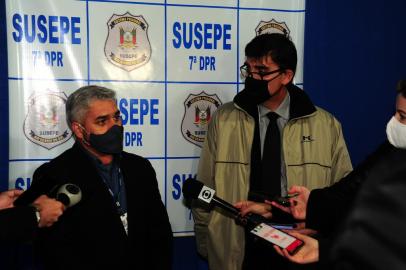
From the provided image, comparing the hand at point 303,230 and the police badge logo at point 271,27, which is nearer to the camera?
the hand at point 303,230

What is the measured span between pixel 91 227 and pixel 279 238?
0.75m

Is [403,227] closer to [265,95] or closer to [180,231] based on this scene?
[265,95]

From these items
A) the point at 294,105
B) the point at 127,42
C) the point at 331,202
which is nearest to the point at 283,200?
the point at 331,202

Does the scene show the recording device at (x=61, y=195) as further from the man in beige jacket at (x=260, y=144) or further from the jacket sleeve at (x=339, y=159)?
the jacket sleeve at (x=339, y=159)

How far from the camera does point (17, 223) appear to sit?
55.4 inches

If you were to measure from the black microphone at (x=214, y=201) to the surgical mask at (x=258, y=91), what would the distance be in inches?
20.3

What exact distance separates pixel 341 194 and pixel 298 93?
54 cm

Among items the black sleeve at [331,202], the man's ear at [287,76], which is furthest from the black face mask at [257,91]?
the black sleeve at [331,202]

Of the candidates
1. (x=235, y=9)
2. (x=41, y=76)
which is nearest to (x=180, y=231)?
(x=41, y=76)

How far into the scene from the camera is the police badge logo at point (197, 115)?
231cm

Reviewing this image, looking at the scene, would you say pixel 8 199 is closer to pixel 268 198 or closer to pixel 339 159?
pixel 268 198

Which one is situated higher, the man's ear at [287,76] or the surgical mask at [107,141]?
the man's ear at [287,76]

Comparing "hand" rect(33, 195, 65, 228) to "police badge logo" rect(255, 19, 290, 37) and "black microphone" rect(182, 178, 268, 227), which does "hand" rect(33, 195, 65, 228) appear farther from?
"police badge logo" rect(255, 19, 290, 37)

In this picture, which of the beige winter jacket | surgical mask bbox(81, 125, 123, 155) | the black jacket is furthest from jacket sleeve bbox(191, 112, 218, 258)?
the black jacket
